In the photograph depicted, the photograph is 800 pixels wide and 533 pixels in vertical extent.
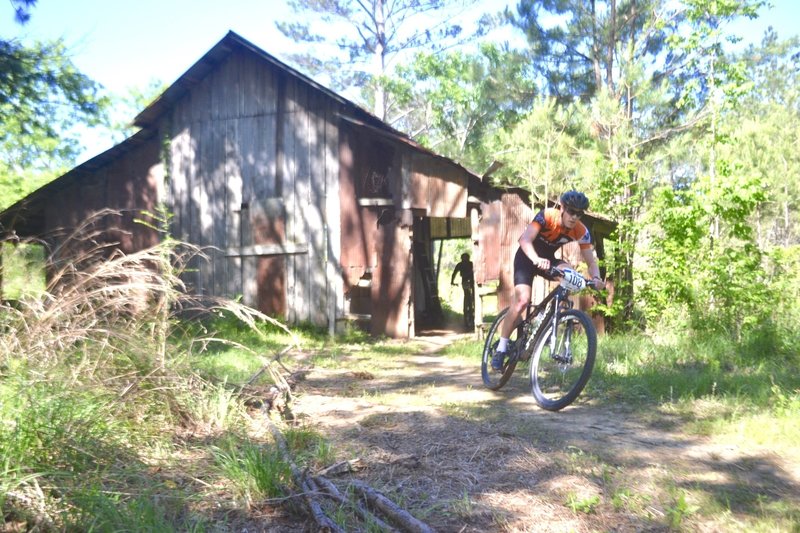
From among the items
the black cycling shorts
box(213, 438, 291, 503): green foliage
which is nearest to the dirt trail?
box(213, 438, 291, 503): green foliage

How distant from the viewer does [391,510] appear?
294cm

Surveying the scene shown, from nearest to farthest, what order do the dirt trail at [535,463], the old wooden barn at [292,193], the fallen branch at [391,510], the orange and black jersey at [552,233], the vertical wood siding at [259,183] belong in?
1. the fallen branch at [391,510]
2. the dirt trail at [535,463]
3. the orange and black jersey at [552,233]
4. the old wooden barn at [292,193]
5. the vertical wood siding at [259,183]

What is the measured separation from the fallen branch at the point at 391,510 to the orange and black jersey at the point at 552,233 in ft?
10.7

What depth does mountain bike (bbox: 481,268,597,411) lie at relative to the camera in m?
5.18

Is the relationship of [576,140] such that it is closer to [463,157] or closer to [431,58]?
[463,157]

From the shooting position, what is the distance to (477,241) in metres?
11.8

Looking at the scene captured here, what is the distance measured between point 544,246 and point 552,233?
0.24 metres

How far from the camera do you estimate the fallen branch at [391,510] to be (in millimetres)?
2748

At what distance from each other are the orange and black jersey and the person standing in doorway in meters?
7.62

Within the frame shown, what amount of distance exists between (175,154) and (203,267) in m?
2.43

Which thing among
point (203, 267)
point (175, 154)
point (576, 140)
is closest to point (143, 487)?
point (203, 267)

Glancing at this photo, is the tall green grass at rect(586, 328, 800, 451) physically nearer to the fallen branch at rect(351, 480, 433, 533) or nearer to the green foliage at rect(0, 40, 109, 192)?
the fallen branch at rect(351, 480, 433, 533)

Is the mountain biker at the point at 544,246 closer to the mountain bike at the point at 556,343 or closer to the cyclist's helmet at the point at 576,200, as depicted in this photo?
the cyclist's helmet at the point at 576,200

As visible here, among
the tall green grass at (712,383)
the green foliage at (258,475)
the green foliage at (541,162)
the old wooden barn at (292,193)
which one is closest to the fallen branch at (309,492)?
the green foliage at (258,475)
